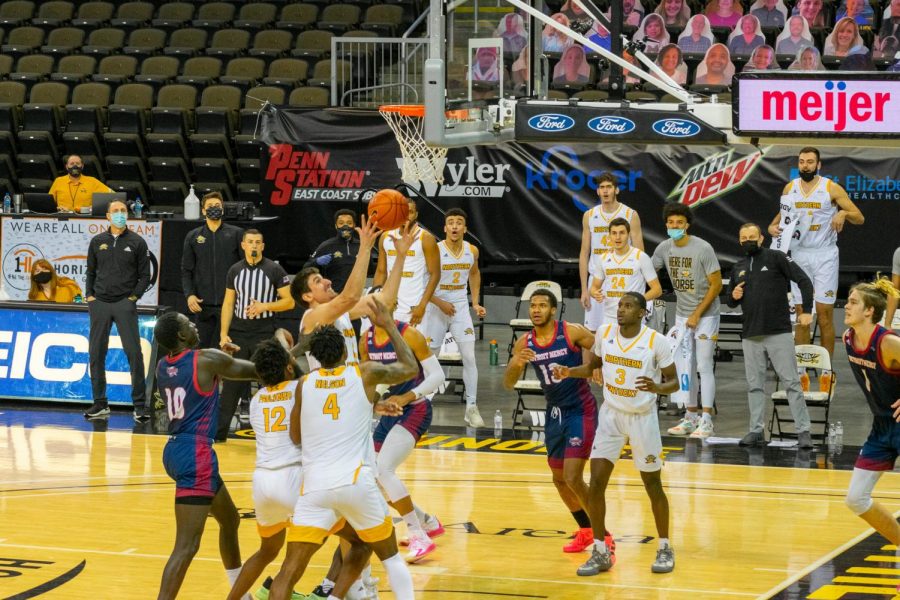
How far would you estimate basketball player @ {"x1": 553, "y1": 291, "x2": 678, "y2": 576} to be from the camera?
8.57 meters

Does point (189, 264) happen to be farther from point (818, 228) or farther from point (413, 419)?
point (818, 228)

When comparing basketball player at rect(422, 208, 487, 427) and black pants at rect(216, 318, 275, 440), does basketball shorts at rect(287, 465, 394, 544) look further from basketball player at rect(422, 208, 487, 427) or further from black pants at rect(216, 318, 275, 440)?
basketball player at rect(422, 208, 487, 427)

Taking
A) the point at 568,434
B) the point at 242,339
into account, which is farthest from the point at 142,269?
the point at 568,434

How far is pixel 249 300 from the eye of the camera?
12.8 meters

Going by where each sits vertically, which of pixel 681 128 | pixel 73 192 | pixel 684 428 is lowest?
pixel 684 428

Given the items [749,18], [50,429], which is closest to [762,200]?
[749,18]

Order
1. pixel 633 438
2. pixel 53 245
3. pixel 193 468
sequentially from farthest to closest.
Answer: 1. pixel 53 245
2. pixel 633 438
3. pixel 193 468

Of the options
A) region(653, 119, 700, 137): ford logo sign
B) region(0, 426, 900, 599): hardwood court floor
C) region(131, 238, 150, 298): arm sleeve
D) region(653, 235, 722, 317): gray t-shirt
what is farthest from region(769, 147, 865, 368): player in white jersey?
region(131, 238, 150, 298): arm sleeve

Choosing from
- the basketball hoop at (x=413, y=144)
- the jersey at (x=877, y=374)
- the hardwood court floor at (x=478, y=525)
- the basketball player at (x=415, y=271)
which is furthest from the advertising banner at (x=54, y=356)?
the jersey at (x=877, y=374)

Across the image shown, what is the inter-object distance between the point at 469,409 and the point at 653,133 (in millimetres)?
3196

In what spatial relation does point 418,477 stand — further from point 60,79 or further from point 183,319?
point 60,79

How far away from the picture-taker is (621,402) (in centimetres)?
871

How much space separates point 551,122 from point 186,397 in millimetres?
5689

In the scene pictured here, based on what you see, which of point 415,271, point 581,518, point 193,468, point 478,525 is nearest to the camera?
point 193,468
